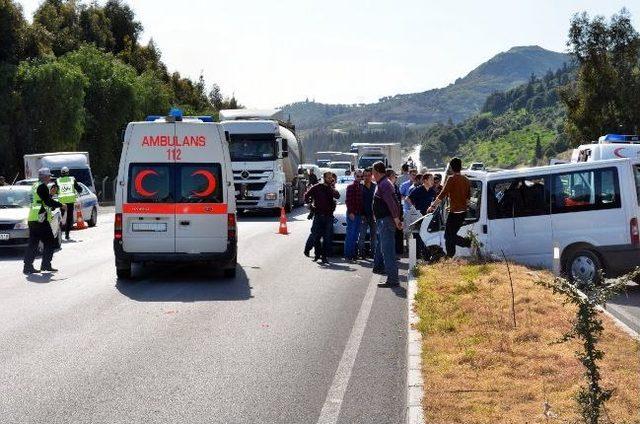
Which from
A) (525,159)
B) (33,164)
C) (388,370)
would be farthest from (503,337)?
(525,159)

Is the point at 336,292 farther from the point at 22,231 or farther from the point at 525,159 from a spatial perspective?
the point at 525,159

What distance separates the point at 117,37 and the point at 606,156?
6884 cm

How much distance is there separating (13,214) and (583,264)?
12.7 meters

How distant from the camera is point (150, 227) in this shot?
16.8 m

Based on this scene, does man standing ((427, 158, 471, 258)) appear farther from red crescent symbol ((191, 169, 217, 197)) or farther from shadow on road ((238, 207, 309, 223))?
shadow on road ((238, 207, 309, 223))

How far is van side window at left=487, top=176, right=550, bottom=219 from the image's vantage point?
657 inches

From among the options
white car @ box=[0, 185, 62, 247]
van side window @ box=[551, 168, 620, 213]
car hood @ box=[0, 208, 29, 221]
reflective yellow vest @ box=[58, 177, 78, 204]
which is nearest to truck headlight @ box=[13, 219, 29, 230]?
white car @ box=[0, 185, 62, 247]

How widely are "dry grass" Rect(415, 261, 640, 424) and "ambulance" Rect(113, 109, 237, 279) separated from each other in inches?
165

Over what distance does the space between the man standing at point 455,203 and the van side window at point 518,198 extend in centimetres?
44

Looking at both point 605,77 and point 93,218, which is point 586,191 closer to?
point 93,218

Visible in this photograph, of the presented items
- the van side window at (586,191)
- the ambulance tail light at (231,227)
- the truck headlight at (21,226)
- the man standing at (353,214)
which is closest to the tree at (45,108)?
the truck headlight at (21,226)

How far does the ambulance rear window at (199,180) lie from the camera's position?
16953 mm

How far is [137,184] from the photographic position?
16.9 meters

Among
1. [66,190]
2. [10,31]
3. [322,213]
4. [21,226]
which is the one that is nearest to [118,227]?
[322,213]
